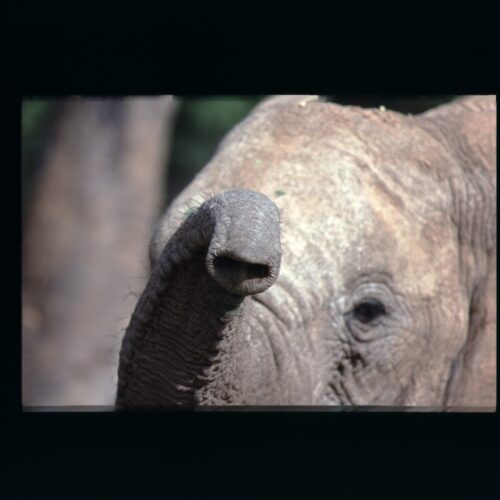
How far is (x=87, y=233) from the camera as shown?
885cm

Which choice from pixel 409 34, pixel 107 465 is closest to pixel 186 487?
pixel 107 465

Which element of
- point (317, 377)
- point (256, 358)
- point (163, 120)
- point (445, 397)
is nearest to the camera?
point (256, 358)

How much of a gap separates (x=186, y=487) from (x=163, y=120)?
17.8 feet

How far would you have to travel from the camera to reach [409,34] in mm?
3861

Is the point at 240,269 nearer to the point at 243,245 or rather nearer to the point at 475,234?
the point at 243,245

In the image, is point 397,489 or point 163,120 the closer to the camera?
point 397,489

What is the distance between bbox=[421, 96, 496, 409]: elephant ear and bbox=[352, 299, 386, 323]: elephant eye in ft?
1.33

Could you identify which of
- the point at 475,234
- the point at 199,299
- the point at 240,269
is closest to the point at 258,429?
the point at 475,234

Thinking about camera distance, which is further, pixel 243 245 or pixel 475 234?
pixel 475 234

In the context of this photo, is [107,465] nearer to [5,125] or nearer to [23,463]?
[23,463]

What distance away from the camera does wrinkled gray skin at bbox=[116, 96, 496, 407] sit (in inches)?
112

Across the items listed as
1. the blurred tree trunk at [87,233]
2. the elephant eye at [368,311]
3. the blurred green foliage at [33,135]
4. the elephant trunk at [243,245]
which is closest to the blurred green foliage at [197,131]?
the blurred green foliage at [33,135]

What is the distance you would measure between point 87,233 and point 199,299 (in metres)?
6.22

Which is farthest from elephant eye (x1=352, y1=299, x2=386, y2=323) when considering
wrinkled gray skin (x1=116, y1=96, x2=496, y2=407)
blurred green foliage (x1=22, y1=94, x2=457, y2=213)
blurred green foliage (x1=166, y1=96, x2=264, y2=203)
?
blurred green foliage (x1=166, y1=96, x2=264, y2=203)
